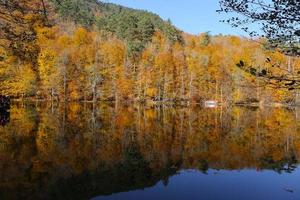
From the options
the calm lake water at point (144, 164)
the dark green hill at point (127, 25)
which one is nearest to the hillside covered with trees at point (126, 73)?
the dark green hill at point (127, 25)

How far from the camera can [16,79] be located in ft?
191

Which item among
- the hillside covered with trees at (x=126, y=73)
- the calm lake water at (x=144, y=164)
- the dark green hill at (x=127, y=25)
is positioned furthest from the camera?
Result: the dark green hill at (x=127, y=25)

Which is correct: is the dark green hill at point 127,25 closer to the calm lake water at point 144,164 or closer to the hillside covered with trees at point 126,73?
the hillside covered with trees at point 126,73

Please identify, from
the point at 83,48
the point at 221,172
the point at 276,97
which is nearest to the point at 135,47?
the point at 83,48

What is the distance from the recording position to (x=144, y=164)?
16688mm

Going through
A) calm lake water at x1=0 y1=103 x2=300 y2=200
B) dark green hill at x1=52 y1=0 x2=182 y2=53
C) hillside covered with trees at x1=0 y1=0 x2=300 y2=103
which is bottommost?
calm lake water at x1=0 y1=103 x2=300 y2=200

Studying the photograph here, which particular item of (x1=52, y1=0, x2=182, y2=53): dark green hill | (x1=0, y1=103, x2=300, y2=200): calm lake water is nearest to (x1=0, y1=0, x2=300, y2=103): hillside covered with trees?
(x1=52, y1=0, x2=182, y2=53): dark green hill

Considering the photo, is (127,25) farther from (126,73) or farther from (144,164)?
(144,164)

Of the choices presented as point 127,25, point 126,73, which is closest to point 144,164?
point 126,73

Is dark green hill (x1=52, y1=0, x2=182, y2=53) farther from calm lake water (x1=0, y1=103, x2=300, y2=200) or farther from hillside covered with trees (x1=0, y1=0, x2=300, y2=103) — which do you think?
calm lake water (x1=0, y1=103, x2=300, y2=200)

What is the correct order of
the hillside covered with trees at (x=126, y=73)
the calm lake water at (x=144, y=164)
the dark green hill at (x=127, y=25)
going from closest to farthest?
1. the calm lake water at (x=144, y=164)
2. the hillside covered with trees at (x=126, y=73)
3. the dark green hill at (x=127, y=25)

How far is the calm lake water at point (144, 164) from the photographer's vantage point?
41.8 ft

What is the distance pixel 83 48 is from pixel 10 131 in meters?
50.9

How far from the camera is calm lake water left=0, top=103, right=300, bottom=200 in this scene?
12.8 meters
